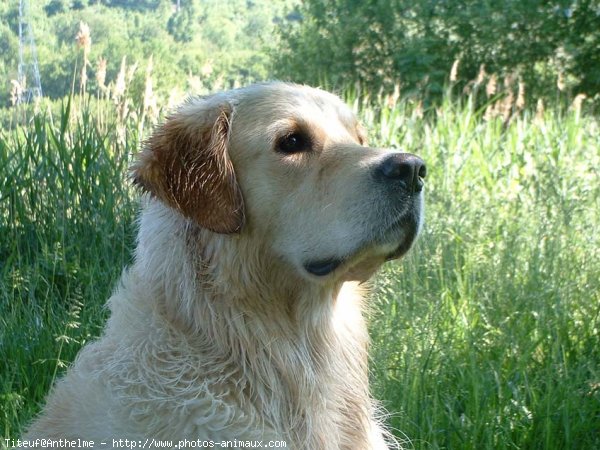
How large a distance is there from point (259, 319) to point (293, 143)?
63 centimetres

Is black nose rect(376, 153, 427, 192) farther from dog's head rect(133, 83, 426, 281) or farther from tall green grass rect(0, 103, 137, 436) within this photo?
tall green grass rect(0, 103, 137, 436)

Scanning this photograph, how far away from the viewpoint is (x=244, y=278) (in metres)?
2.96

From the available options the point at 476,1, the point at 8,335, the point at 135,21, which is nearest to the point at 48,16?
the point at 135,21

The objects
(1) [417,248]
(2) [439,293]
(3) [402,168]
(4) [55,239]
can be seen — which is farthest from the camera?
(4) [55,239]

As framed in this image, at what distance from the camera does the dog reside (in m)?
2.82

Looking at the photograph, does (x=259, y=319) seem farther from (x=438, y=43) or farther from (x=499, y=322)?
(x=438, y=43)

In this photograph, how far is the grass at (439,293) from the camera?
3.84m

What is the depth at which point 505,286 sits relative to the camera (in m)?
4.71

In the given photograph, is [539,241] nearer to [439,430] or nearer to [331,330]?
[439,430]

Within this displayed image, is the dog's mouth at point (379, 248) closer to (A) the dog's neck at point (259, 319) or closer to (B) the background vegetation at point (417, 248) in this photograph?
(A) the dog's neck at point (259, 319)

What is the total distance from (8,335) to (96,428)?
1816 mm

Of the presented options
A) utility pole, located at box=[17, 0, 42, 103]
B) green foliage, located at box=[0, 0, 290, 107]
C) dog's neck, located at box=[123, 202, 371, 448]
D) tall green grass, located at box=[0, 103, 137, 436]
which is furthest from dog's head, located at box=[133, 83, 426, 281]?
utility pole, located at box=[17, 0, 42, 103]

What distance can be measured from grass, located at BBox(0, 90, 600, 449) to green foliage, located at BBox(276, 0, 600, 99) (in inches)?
415

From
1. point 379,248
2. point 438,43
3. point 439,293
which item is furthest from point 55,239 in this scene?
point 438,43
